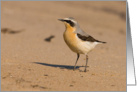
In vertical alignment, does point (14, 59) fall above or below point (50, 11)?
below

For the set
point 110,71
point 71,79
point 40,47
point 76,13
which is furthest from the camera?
point 76,13

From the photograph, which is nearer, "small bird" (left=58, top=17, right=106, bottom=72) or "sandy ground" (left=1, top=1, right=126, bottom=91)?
"sandy ground" (left=1, top=1, right=126, bottom=91)

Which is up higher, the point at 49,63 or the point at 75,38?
the point at 75,38

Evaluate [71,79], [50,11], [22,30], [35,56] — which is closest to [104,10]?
[50,11]

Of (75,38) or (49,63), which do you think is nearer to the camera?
(75,38)

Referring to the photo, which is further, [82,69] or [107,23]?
[107,23]

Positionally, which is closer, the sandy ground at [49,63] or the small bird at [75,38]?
the sandy ground at [49,63]

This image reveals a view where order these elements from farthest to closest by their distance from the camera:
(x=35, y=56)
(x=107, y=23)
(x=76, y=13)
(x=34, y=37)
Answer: (x=76, y=13) → (x=107, y=23) → (x=34, y=37) → (x=35, y=56)

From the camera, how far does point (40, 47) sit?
11.3 m

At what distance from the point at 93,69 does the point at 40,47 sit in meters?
3.82

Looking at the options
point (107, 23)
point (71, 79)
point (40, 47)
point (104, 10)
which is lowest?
point (71, 79)

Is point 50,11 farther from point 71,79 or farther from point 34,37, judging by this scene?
point 71,79

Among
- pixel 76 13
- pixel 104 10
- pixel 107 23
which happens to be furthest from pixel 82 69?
pixel 104 10

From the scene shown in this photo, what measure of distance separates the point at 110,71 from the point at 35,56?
111 inches
